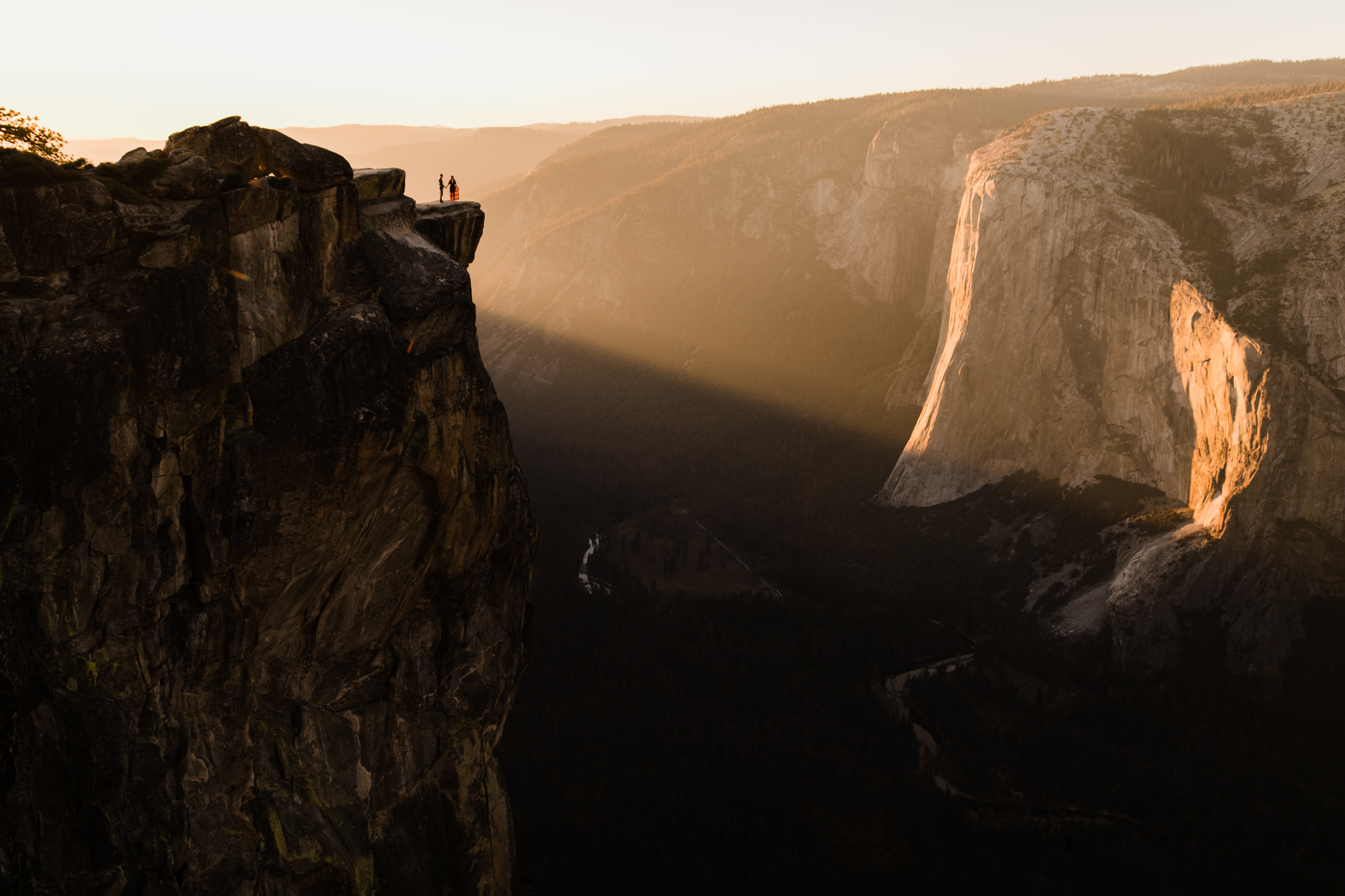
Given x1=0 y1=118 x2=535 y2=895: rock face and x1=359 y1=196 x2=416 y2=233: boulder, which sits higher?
x1=359 y1=196 x2=416 y2=233: boulder

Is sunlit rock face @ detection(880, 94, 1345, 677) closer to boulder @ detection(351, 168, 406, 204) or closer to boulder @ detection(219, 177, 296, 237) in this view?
boulder @ detection(351, 168, 406, 204)

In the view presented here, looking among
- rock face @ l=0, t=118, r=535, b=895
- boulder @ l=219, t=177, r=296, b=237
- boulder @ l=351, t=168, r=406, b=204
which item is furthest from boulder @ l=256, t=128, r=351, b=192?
boulder @ l=351, t=168, r=406, b=204

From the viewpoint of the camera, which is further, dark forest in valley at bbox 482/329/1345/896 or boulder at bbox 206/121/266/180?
dark forest in valley at bbox 482/329/1345/896

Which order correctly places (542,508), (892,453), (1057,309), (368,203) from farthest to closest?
(892,453)
(542,508)
(1057,309)
(368,203)

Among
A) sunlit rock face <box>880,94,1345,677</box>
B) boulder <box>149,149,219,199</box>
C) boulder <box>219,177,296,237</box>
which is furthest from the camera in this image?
sunlit rock face <box>880,94,1345,677</box>

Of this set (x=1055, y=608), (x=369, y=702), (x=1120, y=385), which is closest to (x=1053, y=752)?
(x=1055, y=608)

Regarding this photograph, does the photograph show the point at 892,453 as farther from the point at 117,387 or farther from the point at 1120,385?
the point at 117,387
